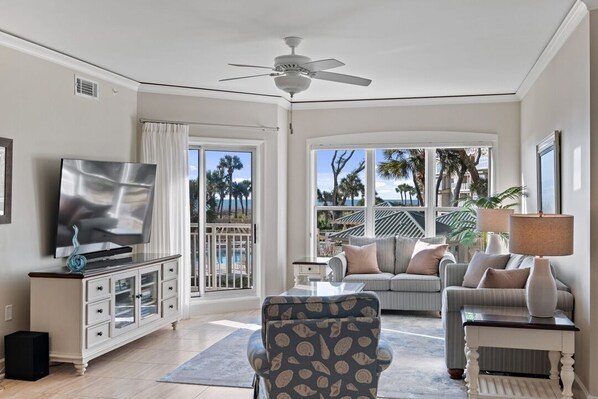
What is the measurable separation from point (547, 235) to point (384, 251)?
3.67m

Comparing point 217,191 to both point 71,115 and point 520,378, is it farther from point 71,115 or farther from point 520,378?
point 520,378

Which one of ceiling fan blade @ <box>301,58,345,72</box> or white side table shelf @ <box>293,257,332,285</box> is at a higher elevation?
ceiling fan blade @ <box>301,58,345,72</box>

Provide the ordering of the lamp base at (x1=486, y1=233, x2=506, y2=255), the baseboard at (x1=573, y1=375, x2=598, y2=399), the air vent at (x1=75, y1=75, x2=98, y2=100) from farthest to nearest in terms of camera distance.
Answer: the lamp base at (x1=486, y1=233, x2=506, y2=255) < the air vent at (x1=75, y1=75, x2=98, y2=100) < the baseboard at (x1=573, y1=375, x2=598, y2=399)

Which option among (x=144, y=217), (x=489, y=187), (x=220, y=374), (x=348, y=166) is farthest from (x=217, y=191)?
(x=489, y=187)

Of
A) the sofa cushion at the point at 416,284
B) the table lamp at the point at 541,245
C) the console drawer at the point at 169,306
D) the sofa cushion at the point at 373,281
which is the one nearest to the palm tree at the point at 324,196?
the sofa cushion at the point at 373,281

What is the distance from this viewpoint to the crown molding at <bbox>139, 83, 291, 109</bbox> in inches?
253

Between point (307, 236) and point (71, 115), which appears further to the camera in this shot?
point (307, 236)

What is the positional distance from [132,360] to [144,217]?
1.63 metres

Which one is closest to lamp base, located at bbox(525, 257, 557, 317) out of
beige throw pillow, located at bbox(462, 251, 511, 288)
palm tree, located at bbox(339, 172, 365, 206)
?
beige throw pillow, located at bbox(462, 251, 511, 288)

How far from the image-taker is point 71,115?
5246mm

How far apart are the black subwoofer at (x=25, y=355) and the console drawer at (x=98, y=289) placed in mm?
449

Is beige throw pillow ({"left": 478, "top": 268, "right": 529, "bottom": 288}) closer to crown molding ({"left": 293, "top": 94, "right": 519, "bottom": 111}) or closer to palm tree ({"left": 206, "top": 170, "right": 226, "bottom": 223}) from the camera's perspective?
crown molding ({"left": 293, "top": 94, "right": 519, "bottom": 111})

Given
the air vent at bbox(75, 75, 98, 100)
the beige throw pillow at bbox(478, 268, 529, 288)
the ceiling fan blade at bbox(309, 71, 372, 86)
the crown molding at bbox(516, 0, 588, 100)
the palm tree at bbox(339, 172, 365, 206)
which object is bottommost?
the beige throw pillow at bbox(478, 268, 529, 288)

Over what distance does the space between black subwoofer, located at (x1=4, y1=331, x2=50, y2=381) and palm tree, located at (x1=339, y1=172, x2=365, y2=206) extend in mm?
4366
